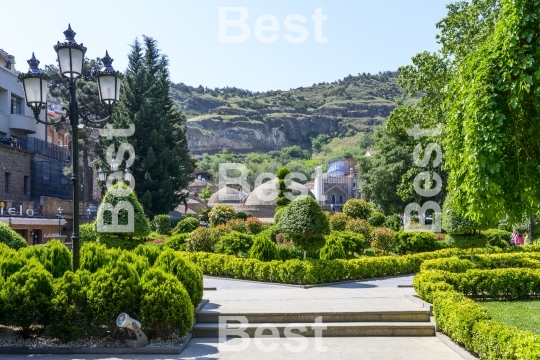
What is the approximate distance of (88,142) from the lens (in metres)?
38.2

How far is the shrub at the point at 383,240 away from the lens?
19.6m

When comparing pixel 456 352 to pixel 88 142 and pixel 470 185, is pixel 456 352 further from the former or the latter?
pixel 88 142

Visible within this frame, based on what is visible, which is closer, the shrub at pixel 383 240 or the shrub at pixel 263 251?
the shrub at pixel 263 251

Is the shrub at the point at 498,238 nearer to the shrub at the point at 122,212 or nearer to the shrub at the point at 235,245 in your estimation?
the shrub at the point at 235,245

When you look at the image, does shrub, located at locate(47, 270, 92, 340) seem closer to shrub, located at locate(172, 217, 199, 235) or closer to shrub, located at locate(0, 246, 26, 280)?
shrub, located at locate(0, 246, 26, 280)

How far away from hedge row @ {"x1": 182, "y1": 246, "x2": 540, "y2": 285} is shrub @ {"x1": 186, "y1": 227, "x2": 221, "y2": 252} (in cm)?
184

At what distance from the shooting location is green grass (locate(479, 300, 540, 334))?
25.7 feet

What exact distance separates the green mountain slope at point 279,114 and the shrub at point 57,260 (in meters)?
123

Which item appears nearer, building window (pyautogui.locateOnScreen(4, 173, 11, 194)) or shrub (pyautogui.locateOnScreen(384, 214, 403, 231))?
shrub (pyautogui.locateOnScreen(384, 214, 403, 231))

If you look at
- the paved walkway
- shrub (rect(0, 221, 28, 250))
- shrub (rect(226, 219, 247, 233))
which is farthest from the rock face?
shrub (rect(0, 221, 28, 250))

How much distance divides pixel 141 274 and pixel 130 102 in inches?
1142

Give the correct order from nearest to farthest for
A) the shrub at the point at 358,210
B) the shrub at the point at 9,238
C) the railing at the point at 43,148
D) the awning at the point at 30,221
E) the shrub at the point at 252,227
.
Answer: the shrub at the point at 9,238
the awning at the point at 30,221
the shrub at the point at 252,227
the shrub at the point at 358,210
the railing at the point at 43,148

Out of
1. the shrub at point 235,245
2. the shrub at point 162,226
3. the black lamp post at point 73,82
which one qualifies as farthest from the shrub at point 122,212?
the shrub at point 162,226

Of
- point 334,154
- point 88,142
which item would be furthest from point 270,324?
point 334,154
